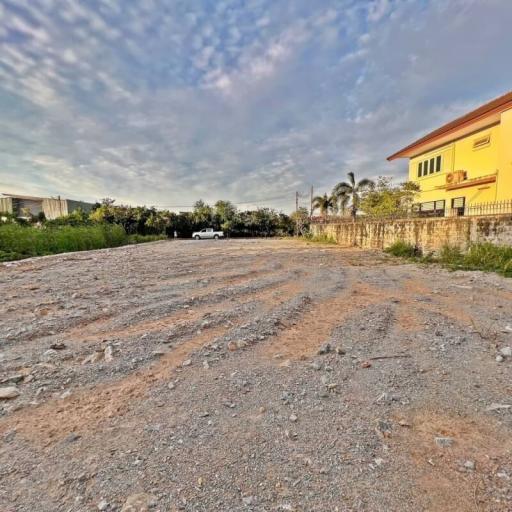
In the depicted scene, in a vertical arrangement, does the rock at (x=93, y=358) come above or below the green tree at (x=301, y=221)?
below

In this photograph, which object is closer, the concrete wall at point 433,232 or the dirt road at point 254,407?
the dirt road at point 254,407

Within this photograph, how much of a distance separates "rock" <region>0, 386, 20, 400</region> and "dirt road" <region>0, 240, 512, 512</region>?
0.01 metres

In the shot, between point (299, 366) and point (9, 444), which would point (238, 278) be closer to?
point (299, 366)

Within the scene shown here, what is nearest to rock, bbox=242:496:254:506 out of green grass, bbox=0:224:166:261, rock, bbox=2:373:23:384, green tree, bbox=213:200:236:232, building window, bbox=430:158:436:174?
rock, bbox=2:373:23:384

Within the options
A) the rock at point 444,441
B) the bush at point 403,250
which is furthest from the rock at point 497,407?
the bush at point 403,250

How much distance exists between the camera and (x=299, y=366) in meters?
2.39

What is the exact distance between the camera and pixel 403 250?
34.5ft

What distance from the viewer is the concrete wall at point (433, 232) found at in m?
7.51

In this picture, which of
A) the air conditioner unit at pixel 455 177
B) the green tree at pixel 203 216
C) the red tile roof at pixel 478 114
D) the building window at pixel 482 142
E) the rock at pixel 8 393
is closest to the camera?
the rock at pixel 8 393

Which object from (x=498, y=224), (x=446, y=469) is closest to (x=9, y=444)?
(x=446, y=469)

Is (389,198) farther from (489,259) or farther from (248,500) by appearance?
(248,500)

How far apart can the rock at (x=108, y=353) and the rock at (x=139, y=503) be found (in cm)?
144

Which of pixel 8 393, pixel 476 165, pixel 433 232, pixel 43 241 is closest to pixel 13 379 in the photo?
pixel 8 393

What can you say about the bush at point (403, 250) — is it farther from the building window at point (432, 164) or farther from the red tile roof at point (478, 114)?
the building window at point (432, 164)
